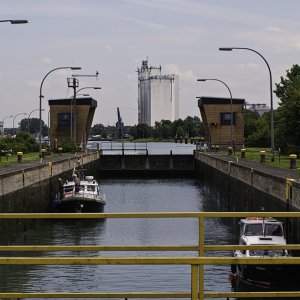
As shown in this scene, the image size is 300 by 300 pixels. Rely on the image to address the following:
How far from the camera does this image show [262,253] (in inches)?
893

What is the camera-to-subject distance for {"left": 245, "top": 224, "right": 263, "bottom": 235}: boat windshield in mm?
25500

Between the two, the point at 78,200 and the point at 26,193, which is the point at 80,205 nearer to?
the point at 78,200

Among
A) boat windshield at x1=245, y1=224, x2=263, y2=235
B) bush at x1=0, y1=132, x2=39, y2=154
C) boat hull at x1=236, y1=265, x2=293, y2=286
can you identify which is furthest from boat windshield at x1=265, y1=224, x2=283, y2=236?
bush at x1=0, y1=132, x2=39, y2=154

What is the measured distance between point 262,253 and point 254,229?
2973 millimetres

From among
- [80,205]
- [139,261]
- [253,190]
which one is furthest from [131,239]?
[139,261]

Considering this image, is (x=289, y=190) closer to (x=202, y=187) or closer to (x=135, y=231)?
(x=135, y=231)

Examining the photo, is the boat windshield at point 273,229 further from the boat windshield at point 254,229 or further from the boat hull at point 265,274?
the boat hull at point 265,274

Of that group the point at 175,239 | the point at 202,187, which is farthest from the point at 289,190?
the point at 202,187

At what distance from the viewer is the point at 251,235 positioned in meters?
25.3

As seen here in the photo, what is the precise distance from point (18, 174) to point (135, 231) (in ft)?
25.5

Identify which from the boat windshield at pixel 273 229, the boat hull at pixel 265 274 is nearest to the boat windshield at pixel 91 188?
the boat windshield at pixel 273 229

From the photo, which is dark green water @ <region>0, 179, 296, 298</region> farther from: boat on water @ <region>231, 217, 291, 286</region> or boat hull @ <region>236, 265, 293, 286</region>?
boat on water @ <region>231, 217, 291, 286</region>

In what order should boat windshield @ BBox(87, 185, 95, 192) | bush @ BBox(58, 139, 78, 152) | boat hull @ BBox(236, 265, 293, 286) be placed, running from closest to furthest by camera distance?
boat hull @ BBox(236, 265, 293, 286) → boat windshield @ BBox(87, 185, 95, 192) → bush @ BBox(58, 139, 78, 152)

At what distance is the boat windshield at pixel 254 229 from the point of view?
83.7 feet
